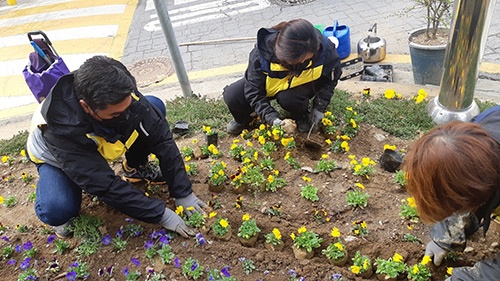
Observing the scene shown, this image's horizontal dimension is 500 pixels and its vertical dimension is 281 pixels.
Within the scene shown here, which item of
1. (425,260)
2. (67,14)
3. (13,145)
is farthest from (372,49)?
(67,14)

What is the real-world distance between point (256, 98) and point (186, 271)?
1604 mm

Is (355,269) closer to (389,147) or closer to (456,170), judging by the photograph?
(456,170)

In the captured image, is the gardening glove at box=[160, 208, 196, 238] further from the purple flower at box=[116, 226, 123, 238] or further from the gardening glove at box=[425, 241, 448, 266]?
the gardening glove at box=[425, 241, 448, 266]

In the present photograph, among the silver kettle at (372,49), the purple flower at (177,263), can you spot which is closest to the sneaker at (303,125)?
the purple flower at (177,263)

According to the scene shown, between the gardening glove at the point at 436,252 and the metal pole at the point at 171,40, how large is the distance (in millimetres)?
3012

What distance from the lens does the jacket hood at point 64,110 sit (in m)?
2.39

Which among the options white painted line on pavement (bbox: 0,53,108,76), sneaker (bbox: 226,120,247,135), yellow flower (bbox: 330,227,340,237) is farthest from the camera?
white painted line on pavement (bbox: 0,53,108,76)

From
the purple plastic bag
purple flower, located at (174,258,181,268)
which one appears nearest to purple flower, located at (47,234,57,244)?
purple flower, located at (174,258,181,268)

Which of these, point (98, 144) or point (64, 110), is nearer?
point (64, 110)

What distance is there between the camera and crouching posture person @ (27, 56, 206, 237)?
2.37m

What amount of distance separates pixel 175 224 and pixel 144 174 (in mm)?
718

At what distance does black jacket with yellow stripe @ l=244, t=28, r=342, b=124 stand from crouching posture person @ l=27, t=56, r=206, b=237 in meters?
0.93

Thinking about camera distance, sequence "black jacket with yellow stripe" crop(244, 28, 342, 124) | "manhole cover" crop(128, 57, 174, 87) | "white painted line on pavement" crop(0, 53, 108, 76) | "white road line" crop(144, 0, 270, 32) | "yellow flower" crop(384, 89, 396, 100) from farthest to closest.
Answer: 1. "white road line" crop(144, 0, 270, 32)
2. "white painted line on pavement" crop(0, 53, 108, 76)
3. "manhole cover" crop(128, 57, 174, 87)
4. "yellow flower" crop(384, 89, 396, 100)
5. "black jacket with yellow stripe" crop(244, 28, 342, 124)

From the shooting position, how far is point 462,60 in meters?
3.38
